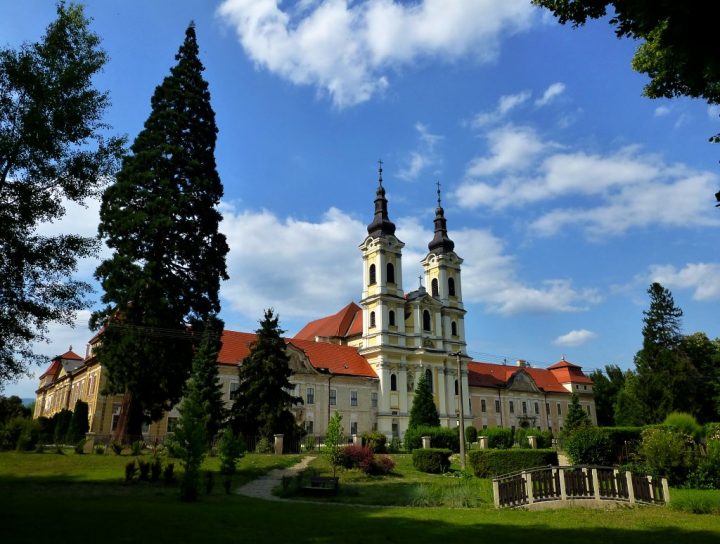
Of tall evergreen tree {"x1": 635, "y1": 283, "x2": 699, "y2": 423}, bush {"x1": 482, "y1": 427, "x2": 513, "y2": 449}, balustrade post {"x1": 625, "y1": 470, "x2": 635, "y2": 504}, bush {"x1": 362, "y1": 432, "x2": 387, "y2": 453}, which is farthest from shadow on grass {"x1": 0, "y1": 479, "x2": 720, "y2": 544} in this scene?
tall evergreen tree {"x1": 635, "y1": 283, "x2": 699, "y2": 423}

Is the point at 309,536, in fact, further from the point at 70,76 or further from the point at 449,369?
the point at 449,369

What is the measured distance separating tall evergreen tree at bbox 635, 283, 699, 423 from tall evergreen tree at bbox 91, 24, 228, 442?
142 ft

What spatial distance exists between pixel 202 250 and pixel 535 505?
20314mm

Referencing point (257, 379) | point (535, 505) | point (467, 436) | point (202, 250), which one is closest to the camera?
point (535, 505)

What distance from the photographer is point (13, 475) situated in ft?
65.6

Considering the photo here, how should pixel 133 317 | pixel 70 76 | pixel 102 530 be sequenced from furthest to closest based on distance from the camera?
1. pixel 133 317
2. pixel 70 76
3. pixel 102 530

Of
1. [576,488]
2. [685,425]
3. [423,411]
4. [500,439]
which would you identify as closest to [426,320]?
[423,411]

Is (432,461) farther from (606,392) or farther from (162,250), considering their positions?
(606,392)

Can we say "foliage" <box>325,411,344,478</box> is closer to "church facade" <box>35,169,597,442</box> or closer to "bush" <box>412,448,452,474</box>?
"bush" <box>412,448,452,474</box>

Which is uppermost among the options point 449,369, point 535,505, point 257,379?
point 449,369

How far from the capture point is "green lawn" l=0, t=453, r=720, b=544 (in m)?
10.6

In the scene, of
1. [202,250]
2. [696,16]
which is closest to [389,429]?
[202,250]

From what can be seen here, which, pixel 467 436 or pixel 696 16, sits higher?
pixel 696 16

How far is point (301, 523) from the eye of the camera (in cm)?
1237
